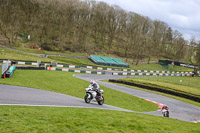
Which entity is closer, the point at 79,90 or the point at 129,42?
the point at 79,90

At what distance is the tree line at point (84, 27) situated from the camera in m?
73.8

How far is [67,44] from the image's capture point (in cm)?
8138

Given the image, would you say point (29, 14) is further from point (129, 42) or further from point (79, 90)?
point (79, 90)

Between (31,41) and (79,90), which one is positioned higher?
(31,41)

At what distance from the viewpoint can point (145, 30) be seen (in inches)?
4375

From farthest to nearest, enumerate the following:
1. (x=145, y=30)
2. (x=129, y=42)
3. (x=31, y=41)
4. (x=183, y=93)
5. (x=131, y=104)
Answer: (x=145, y=30) → (x=129, y=42) → (x=31, y=41) → (x=183, y=93) → (x=131, y=104)

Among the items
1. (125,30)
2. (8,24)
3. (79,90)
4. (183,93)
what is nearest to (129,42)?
(125,30)

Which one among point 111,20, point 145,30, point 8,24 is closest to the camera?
point 8,24

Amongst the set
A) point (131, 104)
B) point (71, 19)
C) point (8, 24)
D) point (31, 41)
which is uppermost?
point (71, 19)

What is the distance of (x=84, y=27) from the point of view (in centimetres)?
8600

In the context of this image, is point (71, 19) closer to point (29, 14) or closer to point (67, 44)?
point (67, 44)

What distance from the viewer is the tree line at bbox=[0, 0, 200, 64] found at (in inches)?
2906

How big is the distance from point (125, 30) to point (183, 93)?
2868 inches

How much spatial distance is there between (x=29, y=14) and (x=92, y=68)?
134 ft
